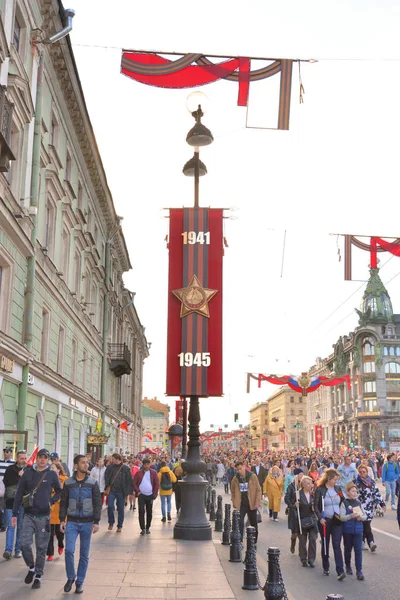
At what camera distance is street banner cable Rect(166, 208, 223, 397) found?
14055mm

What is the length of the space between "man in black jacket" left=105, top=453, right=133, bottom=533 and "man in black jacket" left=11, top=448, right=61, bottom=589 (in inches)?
256

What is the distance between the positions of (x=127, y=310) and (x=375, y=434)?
4723 centimetres

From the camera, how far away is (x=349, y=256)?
64.0 feet

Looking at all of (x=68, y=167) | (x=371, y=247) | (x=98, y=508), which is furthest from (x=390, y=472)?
(x=98, y=508)

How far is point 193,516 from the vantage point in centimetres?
1305

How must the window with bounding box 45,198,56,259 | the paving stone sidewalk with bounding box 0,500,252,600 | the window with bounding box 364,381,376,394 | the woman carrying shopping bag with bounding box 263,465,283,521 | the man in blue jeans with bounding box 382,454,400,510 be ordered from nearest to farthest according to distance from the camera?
the paving stone sidewalk with bounding box 0,500,252,600 → the woman carrying shopping bag with bounding box 263,465,283,521 → the window with bounding box 45,198,56,259 → the man in blue jeans with bounding box 382,454,400,510 → the window with bounding box 364,381,376,394

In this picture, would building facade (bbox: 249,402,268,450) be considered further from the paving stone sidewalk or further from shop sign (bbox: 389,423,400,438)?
the paving stone sidewalk

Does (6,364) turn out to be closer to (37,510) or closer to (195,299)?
(195,299)

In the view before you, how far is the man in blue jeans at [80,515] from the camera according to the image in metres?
7.95

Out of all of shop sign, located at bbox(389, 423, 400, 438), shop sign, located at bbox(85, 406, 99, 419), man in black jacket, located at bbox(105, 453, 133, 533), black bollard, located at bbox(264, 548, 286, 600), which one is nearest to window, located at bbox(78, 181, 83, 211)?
shop sign, located at bbox(85, 406, 99, 419)

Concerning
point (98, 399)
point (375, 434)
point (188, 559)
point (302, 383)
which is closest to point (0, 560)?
point (188, 559)

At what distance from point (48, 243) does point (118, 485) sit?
28.8 ft

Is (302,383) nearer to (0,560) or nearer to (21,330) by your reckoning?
(21,330)

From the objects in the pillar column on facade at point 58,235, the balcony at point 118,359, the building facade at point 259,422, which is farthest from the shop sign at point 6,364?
the building facade at point 259,422
